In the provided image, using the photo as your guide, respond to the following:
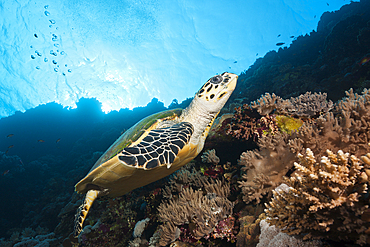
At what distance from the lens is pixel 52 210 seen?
802cm

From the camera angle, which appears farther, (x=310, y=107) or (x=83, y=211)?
(x=83, y=211)

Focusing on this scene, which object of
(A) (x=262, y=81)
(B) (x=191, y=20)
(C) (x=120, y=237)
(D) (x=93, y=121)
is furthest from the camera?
(B) (x=191, y=20)

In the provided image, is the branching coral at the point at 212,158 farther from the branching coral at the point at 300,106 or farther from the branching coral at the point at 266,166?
the branching coral at the point at 300,106

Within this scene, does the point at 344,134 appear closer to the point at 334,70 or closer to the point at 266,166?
the point at 266,166

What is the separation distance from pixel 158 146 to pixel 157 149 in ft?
0.30

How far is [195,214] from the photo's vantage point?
2.59 metres

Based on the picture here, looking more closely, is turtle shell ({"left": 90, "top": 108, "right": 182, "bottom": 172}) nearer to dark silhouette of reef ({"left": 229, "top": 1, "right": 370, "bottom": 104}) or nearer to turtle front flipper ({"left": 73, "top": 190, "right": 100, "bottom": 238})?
turtle front flipper ({"left": 73, "top": 190, "right": 100, "bottom": 238})

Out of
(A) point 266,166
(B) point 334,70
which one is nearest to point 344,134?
(A) point 266,166

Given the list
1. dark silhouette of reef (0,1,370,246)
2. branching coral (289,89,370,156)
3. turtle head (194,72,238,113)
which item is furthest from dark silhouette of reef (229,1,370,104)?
turtle head (194,72,238,113)

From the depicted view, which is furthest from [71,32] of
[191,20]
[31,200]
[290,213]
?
[290,213]

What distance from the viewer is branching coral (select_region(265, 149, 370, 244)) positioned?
3.13 ft

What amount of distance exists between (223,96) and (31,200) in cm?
1426

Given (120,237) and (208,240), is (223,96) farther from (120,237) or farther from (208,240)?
(120,237)

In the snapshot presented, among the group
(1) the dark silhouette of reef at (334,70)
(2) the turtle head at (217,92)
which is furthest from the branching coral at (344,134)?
(1) the dark silhouette of reef at (334,70)
